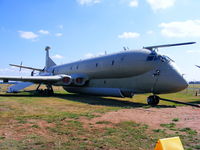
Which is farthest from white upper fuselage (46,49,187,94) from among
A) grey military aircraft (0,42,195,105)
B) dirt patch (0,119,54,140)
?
dirt patch (0,119,54,140)

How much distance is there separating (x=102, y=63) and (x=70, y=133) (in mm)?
14949

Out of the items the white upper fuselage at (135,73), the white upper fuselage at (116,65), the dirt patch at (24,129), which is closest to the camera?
the dirt patch at (24,129)

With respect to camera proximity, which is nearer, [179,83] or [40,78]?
[179,83]

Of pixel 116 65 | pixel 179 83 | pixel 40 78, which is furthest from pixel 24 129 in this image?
pixel 40 78

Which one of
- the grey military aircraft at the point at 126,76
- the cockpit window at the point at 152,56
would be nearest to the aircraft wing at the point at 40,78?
the grey military aircraft at the point at 126,76

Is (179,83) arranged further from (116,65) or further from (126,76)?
(116,65)

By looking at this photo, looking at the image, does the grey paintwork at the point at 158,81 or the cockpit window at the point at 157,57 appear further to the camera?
the cockpit window at the point at 157,57

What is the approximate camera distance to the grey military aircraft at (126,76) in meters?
15.4

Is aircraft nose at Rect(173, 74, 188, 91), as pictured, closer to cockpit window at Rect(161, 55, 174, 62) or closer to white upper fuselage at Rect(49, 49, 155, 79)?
cockpit window at Rect(161, 55, 174, 62)

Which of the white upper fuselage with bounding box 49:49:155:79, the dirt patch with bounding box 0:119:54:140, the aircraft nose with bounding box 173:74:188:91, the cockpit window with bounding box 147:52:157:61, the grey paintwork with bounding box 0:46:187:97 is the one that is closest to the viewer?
the dirt patch with bounding box 0:119:54:140

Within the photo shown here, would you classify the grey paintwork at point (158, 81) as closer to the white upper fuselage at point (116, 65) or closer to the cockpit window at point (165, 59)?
the cockpit window at point (165, 59)

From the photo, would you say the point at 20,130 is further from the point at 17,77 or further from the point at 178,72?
the point at 17,77

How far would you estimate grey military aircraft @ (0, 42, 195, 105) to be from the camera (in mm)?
15422

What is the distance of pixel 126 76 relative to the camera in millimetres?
18234
